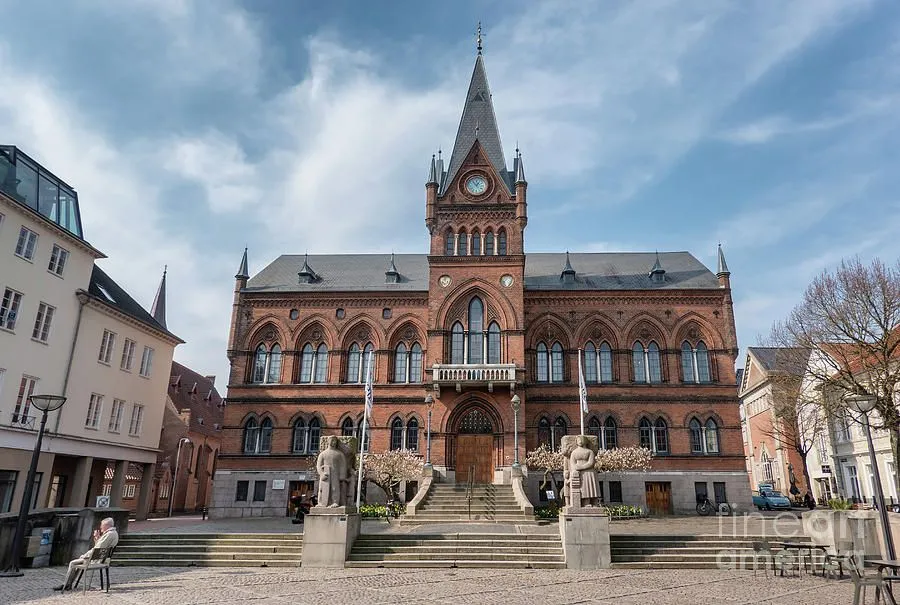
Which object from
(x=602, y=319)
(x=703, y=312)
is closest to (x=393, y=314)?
(x=602, y=319)


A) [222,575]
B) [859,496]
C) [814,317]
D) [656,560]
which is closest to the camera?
[222,575]

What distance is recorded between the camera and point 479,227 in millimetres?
34875

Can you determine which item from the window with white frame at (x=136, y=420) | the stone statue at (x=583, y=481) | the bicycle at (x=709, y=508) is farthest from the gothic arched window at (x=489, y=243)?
the window with white frame at (x=136, y=420)

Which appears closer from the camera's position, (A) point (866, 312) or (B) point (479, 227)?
(A) point (866, 312)

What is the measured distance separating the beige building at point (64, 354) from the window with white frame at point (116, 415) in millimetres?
67

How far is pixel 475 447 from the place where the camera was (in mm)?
31969

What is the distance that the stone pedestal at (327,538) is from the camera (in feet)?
54.2

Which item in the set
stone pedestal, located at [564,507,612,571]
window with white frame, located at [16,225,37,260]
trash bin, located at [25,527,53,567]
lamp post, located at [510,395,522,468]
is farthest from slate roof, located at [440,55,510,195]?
trash bin, located at [25,527,53,567]

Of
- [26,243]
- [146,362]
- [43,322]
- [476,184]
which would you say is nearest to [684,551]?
[476,184]

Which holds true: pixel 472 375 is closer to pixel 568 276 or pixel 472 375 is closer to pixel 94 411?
pixel 568 276

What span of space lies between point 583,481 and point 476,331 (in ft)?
56.8

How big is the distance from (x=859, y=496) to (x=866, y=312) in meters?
30.4

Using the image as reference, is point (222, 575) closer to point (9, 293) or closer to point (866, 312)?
point (9, 293)

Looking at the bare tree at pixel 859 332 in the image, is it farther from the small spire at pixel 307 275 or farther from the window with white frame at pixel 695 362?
the small spire at pixel 307 275
